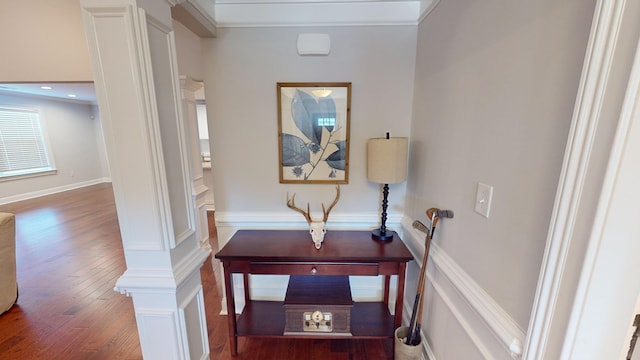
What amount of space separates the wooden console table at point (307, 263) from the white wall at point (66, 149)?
700 cm

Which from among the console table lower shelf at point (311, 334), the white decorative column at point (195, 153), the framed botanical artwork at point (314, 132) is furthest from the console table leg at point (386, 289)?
the white decorative column at point (195, 153)

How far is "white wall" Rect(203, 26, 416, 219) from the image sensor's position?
5.70 ft

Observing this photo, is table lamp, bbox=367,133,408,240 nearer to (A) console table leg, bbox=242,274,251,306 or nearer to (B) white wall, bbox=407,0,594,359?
(B) white wall, bbox=407,0,594,359

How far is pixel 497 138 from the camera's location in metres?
0.94

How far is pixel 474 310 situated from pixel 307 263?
914 millimetres

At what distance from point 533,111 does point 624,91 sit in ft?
0.89

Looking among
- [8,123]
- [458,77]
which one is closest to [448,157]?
[458,77]

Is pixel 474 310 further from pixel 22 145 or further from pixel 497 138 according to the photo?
pixel 22 145

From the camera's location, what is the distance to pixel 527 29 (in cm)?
79

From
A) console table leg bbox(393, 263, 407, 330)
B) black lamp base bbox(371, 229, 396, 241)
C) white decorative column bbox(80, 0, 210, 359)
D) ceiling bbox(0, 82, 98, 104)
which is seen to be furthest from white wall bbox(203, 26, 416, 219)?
ceiling bbox(0, 82, 98, 104)

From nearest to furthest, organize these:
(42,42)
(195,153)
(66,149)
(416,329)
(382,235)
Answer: (416,329)
(382,235)
(42,42)
(195,153)
(66,149)

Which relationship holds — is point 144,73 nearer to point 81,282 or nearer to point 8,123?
point 81,282

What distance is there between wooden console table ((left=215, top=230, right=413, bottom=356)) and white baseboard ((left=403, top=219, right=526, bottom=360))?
0.21 m

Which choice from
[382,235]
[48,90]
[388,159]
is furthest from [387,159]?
[48,90]
